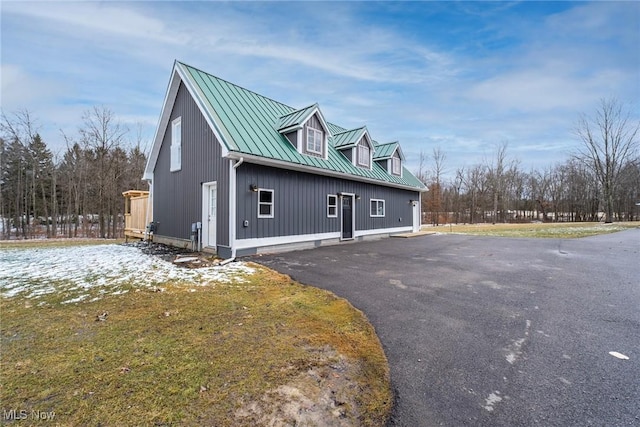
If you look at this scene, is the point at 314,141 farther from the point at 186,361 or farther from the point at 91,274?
the point at 186,361

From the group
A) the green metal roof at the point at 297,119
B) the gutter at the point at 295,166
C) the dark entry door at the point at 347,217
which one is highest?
the green metal roof at the point at 297,119

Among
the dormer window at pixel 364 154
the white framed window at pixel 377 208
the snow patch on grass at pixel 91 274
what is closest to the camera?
the snow patch on grass at pixel 91 274

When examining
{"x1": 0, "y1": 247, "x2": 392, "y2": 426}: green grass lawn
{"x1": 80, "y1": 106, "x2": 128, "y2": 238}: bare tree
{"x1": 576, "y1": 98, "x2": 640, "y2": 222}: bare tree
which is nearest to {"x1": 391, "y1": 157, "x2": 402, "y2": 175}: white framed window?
{"x1": 0, "y1": 247, "x2": 392, "y2": 426}: green grass lawn

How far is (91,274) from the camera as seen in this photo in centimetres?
616

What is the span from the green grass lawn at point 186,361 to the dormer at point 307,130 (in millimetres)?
7779

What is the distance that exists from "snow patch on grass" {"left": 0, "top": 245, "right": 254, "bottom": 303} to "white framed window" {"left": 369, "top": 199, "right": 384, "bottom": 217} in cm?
890

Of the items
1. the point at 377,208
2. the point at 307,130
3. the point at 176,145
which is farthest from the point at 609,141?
the point at 176,145

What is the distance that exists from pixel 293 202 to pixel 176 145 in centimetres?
545

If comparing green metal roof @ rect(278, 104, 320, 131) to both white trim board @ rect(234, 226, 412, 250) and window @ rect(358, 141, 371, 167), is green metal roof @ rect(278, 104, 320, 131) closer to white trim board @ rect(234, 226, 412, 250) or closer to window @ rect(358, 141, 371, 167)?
window @ rect(358, 141, 371, 167)

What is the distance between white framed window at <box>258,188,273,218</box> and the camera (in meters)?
9.47

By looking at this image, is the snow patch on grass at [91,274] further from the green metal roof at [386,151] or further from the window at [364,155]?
the green metal roof at [386,151]

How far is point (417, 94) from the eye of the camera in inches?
769

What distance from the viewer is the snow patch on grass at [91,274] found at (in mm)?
5082

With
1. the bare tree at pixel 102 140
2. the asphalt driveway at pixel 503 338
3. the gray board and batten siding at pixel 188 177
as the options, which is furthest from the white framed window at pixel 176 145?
the bare tree at pixel 102 140
